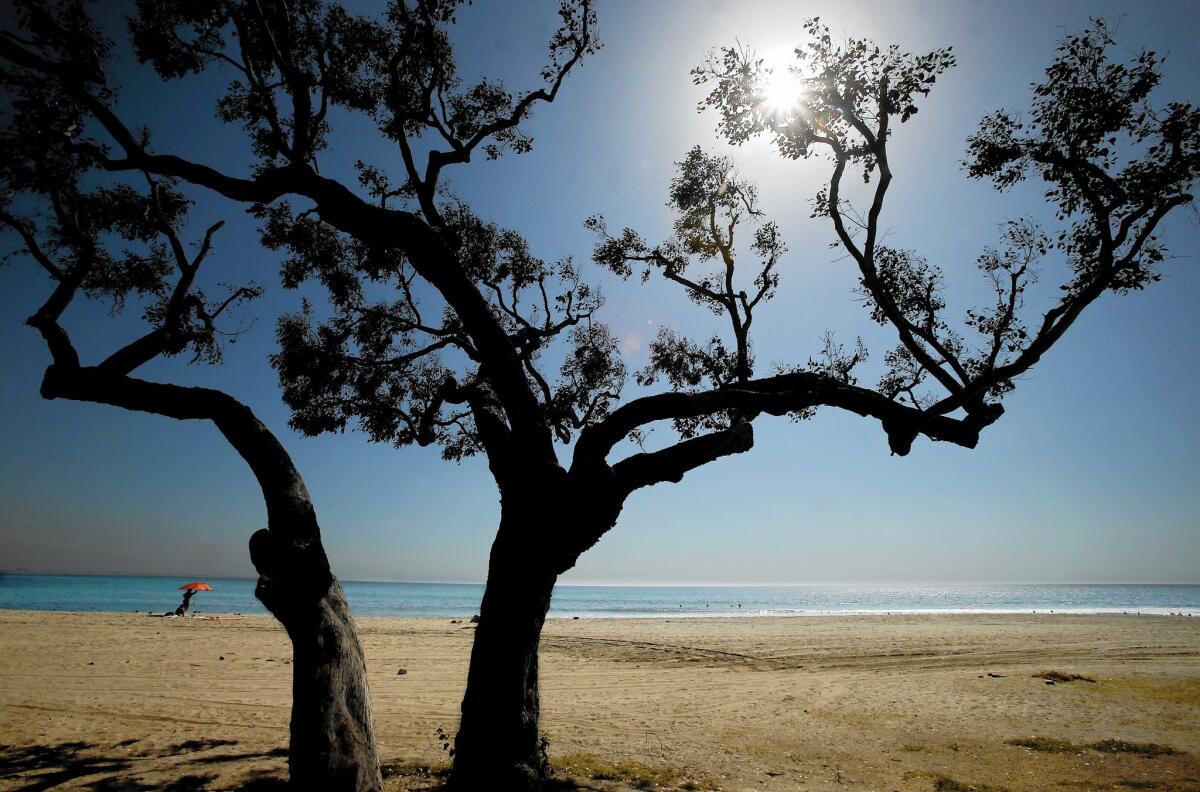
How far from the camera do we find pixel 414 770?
27.0ft

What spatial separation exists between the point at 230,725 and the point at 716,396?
1074 cm

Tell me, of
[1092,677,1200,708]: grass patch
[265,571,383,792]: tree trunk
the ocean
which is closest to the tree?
[265,571,383,792]: tree trunk

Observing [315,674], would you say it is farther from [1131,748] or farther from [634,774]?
[1131,748]

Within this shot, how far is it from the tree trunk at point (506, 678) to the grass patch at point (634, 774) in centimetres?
207

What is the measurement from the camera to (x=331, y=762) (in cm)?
565

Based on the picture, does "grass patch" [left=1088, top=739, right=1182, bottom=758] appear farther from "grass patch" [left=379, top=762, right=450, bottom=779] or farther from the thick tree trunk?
the thick tree trunk

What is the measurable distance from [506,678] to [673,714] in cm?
769

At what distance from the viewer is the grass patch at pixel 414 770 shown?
8.00 m

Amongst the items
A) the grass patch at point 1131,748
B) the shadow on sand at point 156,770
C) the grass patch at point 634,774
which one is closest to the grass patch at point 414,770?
the shadow on sand at point 156,770

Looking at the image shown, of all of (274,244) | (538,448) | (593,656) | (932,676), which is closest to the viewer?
(538,448)

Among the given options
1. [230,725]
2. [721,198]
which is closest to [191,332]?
[230,725]

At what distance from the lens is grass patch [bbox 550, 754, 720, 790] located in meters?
7.94

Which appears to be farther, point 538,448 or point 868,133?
point 868,133

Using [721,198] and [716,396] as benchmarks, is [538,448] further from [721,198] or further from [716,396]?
[721,198]
